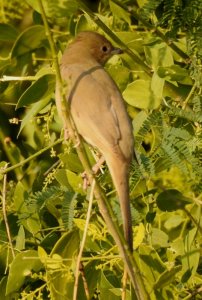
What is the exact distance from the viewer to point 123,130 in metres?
Answer: 3.90

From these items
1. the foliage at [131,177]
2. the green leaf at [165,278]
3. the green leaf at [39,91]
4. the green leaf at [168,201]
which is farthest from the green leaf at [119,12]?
the green leaf at [165,278]

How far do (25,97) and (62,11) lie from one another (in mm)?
432

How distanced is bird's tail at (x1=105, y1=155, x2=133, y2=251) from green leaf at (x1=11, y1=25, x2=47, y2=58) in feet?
3.09

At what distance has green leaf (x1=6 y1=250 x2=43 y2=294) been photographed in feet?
13.4

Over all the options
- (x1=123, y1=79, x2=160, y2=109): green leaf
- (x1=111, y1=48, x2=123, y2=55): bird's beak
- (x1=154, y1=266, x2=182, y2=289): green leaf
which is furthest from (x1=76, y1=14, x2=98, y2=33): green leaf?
(x1=154, y1=266, x2=182, y2=289): green leaf

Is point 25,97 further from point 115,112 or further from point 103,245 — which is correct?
point 103,245

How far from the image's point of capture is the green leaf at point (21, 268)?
4.09 meters

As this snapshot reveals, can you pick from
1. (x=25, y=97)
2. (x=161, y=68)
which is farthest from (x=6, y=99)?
(x=161, y=68)

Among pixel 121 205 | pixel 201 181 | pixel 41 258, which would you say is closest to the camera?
pixel 121 205

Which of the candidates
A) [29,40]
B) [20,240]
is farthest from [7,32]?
[20,240]

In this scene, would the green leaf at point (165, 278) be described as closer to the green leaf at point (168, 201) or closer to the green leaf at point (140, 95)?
the green leaf at point (168, 201)

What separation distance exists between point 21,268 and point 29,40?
1051 millimetres

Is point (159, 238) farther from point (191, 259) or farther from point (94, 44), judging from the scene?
point (94, 44)

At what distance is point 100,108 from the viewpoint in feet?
13.3
